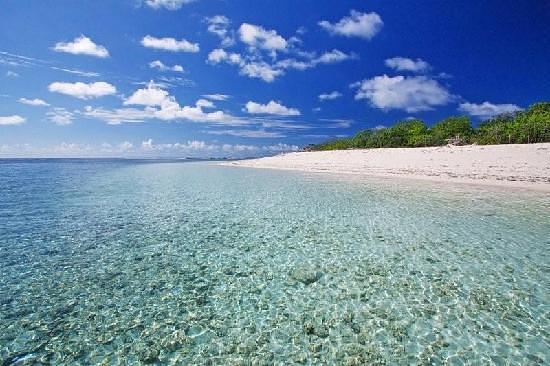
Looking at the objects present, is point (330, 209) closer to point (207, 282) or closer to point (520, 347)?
point (207, 282)

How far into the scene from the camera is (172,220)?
13.4 meters

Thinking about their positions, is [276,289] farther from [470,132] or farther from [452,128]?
[452,128]

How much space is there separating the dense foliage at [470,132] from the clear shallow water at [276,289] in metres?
30.6

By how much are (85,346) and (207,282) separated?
276 cm

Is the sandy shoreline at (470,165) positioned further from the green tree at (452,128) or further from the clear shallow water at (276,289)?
the green tree at (452,128)

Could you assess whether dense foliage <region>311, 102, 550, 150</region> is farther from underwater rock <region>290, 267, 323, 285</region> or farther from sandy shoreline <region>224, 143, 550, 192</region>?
underwater rock <region>290, 267, 323, 285</region>

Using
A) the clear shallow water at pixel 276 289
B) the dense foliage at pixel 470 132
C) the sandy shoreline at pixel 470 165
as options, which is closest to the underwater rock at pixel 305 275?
the clear shallow water at pixel 276 289

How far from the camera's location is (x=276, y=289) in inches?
274

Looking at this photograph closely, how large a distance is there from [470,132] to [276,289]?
206ft

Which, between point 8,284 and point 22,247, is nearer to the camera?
point 8,284

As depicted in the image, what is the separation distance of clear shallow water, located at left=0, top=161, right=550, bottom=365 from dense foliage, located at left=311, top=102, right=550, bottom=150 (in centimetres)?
3056

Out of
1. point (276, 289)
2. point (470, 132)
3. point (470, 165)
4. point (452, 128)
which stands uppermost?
point (452, 128)

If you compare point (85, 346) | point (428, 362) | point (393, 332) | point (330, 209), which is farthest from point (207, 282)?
point (330, 209)

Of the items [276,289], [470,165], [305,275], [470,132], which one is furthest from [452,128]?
[276,289]
